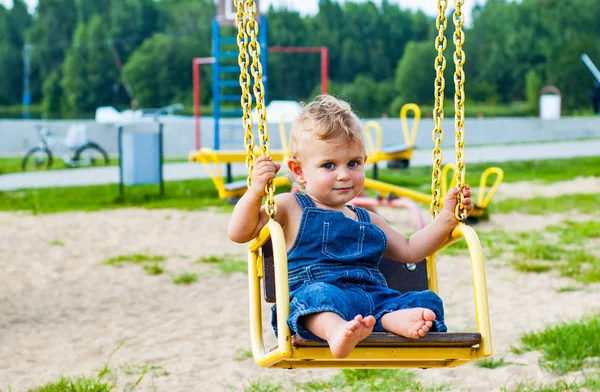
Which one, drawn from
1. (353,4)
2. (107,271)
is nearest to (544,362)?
(107,271)

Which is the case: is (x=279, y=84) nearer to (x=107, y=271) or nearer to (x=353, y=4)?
(x=353, y=4)

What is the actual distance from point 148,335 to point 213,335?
1.14 ft

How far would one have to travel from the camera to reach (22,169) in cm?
1598

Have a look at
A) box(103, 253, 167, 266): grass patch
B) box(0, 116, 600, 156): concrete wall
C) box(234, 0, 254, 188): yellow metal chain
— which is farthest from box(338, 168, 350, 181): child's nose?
box(0, 116, 600, 156): concrete wall

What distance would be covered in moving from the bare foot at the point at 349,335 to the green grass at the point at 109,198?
7.63 meters

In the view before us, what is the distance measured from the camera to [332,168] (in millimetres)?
2656

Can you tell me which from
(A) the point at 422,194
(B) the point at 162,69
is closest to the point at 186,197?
(A) the point at 422,194

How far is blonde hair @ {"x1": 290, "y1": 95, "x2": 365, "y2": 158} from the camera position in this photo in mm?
2623

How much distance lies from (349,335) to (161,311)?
3.12m

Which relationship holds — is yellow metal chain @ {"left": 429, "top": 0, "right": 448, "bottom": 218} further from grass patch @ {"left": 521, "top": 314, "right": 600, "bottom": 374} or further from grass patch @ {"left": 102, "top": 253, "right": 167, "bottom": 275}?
grass patch @ {"left": 102, "top": 253, "right": 167, "bottom": 275}

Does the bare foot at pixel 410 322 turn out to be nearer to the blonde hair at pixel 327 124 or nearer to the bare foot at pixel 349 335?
the bare foot at pixel 349 335

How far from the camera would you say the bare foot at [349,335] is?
7.23 feet

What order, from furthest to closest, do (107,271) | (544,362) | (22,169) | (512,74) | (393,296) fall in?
(512,74) < (22,169) < (107,271) < (544,362) < (393,296)

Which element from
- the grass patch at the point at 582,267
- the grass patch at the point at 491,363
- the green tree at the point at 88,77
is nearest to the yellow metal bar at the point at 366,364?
the grass patch at the point at 491,363
